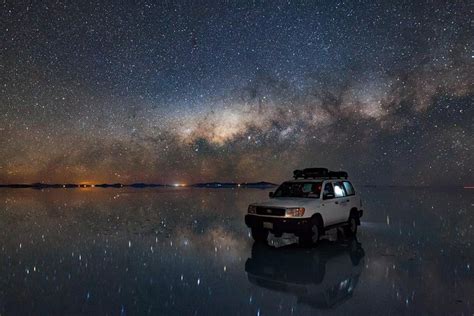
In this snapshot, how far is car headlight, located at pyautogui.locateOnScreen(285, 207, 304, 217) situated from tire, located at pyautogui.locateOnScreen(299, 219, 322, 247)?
599 mm

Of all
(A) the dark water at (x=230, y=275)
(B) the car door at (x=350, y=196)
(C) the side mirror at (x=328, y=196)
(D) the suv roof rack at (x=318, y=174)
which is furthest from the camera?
(B) the car door at (x=350, y=196)

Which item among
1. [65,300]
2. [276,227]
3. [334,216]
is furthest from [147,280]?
[334,216]

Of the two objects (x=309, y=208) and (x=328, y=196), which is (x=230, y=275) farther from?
(x=328, y=196)

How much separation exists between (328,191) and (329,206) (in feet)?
2.26

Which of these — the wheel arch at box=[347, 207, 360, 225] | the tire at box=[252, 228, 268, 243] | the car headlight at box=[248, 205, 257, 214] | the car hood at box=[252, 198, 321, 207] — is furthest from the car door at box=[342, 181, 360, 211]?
the car headlight at box=[248, 205, 257, 214]

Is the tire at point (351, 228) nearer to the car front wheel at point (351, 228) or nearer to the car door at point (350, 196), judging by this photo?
the car front wheel at point (351, 228)

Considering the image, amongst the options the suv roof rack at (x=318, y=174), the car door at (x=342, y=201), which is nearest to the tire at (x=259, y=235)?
the suv roof rack at (x=318, y=174)

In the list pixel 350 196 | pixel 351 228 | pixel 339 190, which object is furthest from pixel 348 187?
pixel 351 228

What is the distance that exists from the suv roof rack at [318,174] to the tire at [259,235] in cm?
265

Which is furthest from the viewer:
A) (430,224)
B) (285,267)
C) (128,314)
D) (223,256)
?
(430,224)

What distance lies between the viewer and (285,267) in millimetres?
9281

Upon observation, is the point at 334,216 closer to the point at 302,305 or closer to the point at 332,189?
the point at 332,189

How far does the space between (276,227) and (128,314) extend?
20.8 ft

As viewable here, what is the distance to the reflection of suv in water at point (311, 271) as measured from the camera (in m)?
7.12
